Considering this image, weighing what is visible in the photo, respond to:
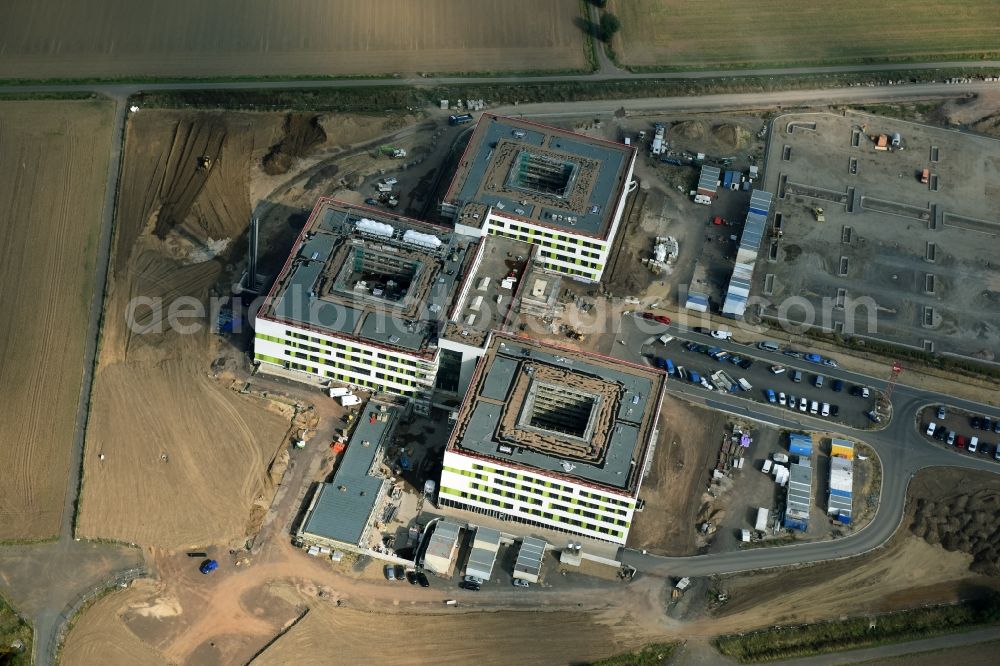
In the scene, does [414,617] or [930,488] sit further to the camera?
[930,488]

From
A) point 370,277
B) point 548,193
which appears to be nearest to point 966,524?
point 548,193

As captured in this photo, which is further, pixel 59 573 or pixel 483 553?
pixel 483 553

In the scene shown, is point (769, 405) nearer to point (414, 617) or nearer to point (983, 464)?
point (983, 464)

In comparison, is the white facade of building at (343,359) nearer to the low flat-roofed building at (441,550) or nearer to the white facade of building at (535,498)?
the white facade of building at (535,498)

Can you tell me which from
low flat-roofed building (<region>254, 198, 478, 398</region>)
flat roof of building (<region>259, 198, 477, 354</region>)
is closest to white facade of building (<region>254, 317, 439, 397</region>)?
low flat-roofed building (<region>254, 198, 478, 398</region>)

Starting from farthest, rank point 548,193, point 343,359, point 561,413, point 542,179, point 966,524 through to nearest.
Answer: point 542,179 < point 548,193 < point 343,359 < point 561,413 < point 966,524

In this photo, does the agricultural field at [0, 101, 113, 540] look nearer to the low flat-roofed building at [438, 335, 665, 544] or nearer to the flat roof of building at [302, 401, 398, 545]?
the flat roof of building at [302, 401, 398, 545]

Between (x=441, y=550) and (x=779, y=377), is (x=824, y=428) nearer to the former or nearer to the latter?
(x=779, y=377)

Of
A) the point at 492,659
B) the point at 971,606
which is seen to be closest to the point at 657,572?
the point at 492,659
